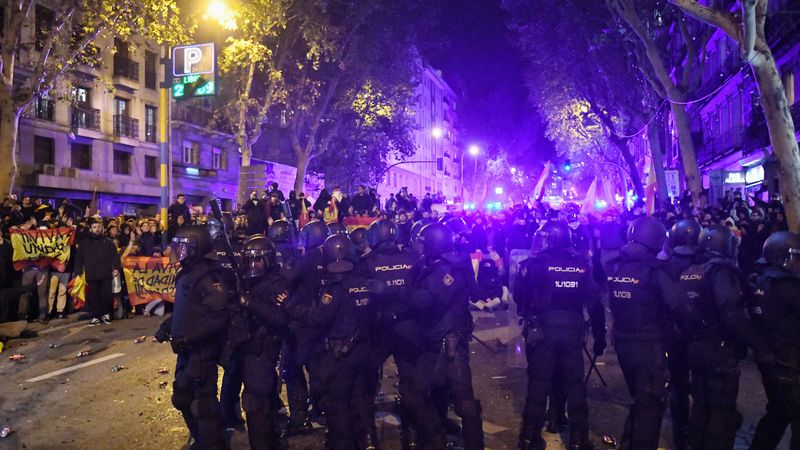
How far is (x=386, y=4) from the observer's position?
22438 millimetres

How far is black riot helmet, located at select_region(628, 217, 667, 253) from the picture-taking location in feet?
15.5

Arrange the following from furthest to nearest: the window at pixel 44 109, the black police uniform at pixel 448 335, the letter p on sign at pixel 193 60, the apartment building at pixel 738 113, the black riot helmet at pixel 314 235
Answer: the window at pixel 44 109 → the apartment building at pixel 738 113 → the letter p on sign at pixel 193 60 → the black riot helmet at pixel 314 235 → the black police uniform at pixel 448 335

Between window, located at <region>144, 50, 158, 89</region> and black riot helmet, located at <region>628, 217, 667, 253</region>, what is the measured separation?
3339cm

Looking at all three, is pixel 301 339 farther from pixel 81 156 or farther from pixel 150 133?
pixel 150 133

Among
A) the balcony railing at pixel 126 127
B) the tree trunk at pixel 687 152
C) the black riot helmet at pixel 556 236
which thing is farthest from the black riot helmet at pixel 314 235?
the balcony railing at pixel 126 127

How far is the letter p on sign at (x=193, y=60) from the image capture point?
40.7 feet

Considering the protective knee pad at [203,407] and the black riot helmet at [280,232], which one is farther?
the black riot helmet at [280,232]

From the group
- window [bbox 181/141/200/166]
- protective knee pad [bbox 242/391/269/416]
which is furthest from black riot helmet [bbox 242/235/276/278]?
window [bbox 181/141/200/166]

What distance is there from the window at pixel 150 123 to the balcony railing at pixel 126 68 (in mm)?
2034

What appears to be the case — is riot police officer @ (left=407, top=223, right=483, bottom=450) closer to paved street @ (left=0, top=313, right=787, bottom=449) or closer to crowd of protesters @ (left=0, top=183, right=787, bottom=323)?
paved street @ (left=0, top=313, right=787, bottom=449)

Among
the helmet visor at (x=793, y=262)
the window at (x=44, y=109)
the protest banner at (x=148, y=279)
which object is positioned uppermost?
the window at (x=44, y=109)

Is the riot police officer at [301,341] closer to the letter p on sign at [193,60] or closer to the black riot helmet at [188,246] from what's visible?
the black riot helmet at [188,246]

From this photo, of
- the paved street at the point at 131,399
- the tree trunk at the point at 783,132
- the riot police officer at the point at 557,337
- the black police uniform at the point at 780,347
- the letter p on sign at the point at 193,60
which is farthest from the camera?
the letter p on sign at the point at 193,60

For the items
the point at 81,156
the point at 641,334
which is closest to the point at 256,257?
the point at 641,334
